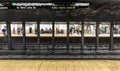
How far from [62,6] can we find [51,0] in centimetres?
71

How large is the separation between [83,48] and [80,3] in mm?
3556

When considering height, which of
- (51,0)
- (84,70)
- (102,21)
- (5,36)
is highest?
(51,0)

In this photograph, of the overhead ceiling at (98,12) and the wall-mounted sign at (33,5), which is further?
the overhead ceiling at (98,12)

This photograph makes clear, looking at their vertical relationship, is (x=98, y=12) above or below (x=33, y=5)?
below

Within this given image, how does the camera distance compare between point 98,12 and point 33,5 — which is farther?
point 98,12

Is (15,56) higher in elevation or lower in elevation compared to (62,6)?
lower

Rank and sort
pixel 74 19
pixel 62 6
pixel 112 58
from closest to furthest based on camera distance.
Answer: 1. pixel 62 6
2. pixel 112 58
3. pixel 74 19

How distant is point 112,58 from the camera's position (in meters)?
12.3

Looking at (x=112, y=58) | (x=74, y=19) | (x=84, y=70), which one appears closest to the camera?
(x=84, y=70)

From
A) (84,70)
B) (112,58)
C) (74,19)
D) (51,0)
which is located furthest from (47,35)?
(84,70)

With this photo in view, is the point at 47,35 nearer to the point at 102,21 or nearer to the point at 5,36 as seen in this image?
the point at 5,36

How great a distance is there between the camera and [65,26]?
1362 cm

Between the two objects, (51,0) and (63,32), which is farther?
(63,32)

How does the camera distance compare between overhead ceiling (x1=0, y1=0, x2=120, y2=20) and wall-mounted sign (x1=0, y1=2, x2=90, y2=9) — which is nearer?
wall-mounted sign (x1=0, y1=2, x2=90, y2=9)
